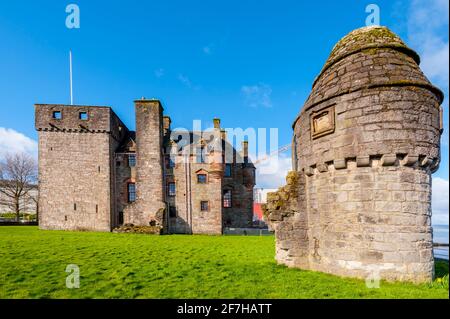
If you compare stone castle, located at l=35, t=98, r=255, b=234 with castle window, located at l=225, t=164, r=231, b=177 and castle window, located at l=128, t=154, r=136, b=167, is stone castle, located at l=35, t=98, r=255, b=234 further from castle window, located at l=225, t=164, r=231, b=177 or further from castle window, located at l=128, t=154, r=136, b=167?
castle window, located at l=225, t=164, r=231, b=177

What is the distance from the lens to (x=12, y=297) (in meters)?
5.71

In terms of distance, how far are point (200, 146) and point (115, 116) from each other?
11.6 metres

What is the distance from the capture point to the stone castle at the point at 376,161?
653cm

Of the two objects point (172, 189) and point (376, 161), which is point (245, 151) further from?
point (376, 161)

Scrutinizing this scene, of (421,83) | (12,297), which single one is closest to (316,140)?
(421,83)

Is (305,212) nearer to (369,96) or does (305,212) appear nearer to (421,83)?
(369,96)

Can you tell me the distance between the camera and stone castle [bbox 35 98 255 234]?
26.8 meters

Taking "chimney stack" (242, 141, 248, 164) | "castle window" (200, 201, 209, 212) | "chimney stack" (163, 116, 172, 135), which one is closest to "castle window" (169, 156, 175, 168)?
"chimney stack" (163, 116, 172, 135)

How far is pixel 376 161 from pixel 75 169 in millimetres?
30006

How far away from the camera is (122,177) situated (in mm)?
28641

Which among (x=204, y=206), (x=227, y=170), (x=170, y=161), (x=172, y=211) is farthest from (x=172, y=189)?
(x=227, y=170)

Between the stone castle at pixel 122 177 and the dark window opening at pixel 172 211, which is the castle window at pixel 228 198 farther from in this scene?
the dark window opening at pixel 172 211

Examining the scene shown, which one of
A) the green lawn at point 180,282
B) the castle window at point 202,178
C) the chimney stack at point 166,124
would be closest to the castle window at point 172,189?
the castle window at point 202,178

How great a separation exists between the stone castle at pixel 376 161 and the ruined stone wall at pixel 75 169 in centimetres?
2587
